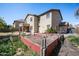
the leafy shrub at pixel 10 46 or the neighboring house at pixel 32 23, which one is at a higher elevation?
the neighboring house at pixel 32 23

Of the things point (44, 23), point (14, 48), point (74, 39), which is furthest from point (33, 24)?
point (74, 39)

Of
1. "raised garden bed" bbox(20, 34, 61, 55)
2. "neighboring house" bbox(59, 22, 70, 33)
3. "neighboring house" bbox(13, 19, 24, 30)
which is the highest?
"neighboring house" bbox(13, 19, 24, 30)

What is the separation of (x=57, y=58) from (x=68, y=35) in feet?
1.02

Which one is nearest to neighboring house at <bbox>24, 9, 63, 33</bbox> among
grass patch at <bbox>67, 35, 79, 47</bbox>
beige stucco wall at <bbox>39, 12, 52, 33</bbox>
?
beige stucco wall at <bbox>39, 12, 52, 33</bbox>

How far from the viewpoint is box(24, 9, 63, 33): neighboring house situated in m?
2.40

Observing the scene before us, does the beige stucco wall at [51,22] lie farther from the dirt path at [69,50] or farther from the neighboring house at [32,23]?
the dirt path at [69,50]

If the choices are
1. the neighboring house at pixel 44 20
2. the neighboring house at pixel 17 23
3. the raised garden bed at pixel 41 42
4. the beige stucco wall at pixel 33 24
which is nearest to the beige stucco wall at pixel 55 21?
the neighboring house at pixel 44 20

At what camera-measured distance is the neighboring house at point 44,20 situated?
2398 millimetres

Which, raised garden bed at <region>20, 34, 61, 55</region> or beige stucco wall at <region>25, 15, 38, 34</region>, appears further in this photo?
beige stucco wall at <region>25, 15, 38, 34</region>

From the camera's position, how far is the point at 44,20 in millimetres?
2447

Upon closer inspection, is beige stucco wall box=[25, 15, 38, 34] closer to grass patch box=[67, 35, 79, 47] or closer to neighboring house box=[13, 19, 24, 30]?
neighboring house box=[13, 19, 24, 30]

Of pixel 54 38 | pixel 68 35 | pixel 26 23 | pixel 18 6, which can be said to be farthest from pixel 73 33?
pixel 18 6

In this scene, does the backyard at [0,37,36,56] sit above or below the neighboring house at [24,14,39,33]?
below

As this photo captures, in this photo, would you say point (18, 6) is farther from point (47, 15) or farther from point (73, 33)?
point (73, 33)
